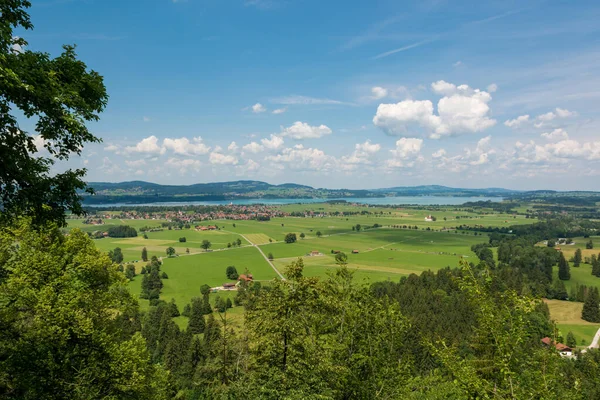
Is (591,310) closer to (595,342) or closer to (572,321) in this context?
(572,321)

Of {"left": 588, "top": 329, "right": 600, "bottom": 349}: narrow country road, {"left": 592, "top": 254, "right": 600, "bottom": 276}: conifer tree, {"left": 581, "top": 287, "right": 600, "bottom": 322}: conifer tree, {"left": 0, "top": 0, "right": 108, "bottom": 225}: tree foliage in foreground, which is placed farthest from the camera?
{"left": 592, "top": 254, "right": 600, "bottom": 276}: conifer tree

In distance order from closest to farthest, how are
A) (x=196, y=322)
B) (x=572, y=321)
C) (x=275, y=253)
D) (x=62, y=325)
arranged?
1. (x=62, y=325)
2. (x=196, y=322)
3. (x=572, y=321)
4. (x=275, y=253)

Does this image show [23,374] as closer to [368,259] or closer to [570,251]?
[368,259]

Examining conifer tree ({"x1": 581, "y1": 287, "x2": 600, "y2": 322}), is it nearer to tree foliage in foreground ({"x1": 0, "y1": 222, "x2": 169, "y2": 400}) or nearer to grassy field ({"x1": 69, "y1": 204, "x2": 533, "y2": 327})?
grassy field ({"x1": 69, "y1": 204, "x2": 533, "y2": 327})

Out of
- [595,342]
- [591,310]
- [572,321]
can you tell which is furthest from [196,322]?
[591,310]

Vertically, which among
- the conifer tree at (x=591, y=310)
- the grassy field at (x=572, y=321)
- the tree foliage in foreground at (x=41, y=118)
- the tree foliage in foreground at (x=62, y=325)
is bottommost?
the grassy field at (x=572, y=321)

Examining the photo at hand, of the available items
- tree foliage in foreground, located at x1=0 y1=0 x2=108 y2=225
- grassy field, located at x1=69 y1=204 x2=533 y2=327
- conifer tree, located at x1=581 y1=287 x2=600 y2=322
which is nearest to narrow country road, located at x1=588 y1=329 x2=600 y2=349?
conifer tree, located at x1=581 y1=287 x2=600 y2=322

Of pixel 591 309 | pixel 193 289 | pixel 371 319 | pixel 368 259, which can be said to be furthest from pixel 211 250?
pixel 371 319

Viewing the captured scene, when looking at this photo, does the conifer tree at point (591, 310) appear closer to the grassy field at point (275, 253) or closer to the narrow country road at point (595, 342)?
the narrow country road at point (595, 342)

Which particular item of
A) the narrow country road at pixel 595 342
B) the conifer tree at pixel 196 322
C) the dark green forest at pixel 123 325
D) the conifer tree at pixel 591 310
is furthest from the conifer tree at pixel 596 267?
the dark green forest at pixel 123 325
